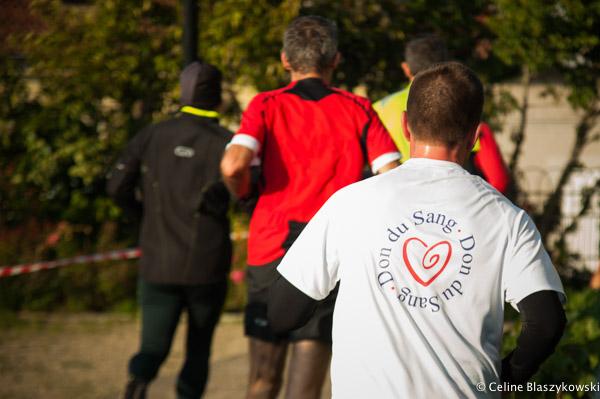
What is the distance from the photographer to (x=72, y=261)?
812 centimetres

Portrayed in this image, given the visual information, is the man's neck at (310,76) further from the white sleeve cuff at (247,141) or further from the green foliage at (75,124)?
the green foliage at (75,124)

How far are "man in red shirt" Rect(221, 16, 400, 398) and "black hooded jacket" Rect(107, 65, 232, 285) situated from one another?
68 centimetres

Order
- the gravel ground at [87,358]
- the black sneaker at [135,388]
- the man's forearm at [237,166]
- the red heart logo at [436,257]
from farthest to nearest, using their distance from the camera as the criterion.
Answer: the gravel ground at [87,358], the black sneaker at [135,388], the man's forearm at [237,166], the red heart logo at [436,257]

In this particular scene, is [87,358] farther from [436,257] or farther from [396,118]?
[436,257]

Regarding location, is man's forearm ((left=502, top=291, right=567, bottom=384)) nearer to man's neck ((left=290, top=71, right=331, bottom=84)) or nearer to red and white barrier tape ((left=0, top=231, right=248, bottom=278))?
man's neck ((left=290, top=71, right=331, bottom=84))

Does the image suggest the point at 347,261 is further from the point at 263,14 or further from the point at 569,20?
the point at 569,20

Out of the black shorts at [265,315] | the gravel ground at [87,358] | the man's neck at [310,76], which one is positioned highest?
the man's neck at [310,76]

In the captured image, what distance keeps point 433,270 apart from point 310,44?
192cm

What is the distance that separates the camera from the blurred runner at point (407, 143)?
4.15 m

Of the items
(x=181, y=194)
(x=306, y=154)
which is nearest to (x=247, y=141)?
(x=306, y=154)

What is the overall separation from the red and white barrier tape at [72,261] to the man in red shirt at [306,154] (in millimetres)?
4630

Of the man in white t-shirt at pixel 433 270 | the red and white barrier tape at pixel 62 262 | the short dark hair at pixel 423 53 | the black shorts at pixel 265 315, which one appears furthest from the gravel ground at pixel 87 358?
the man in white t-shirt at pixel 433 270

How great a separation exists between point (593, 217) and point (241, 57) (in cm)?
538

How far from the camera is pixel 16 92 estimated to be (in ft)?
30.0
